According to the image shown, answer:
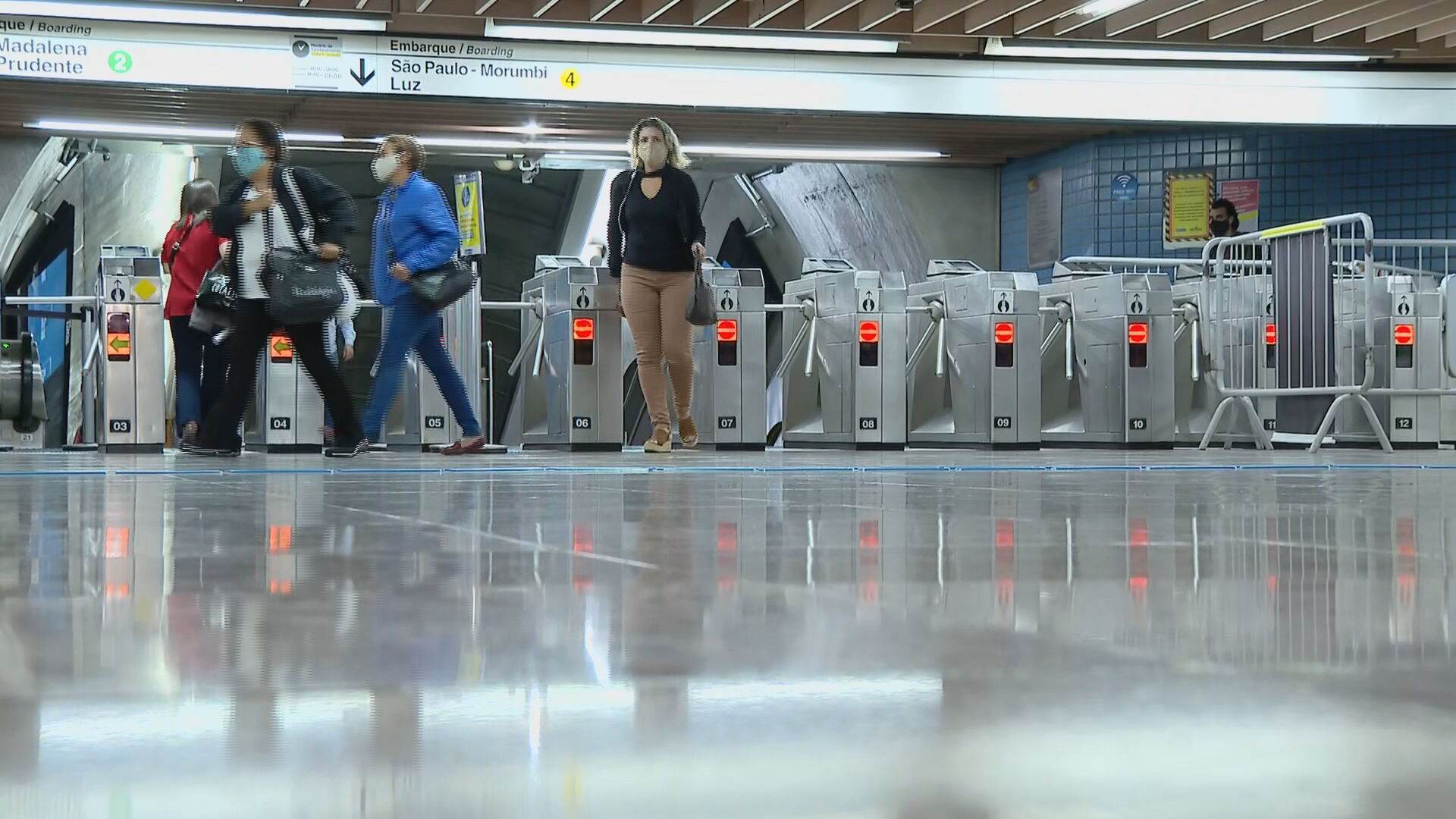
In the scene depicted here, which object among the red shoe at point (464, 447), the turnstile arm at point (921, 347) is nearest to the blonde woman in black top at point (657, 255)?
the red shoe at point (464, 447)

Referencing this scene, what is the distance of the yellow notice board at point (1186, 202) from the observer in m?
14.2

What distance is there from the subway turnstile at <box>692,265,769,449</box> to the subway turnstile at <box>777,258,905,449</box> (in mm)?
388

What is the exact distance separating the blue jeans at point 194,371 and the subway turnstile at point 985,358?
457cm

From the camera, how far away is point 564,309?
8906 millimetres

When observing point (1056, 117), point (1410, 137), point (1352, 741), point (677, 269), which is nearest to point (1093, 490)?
point (1352, 741)

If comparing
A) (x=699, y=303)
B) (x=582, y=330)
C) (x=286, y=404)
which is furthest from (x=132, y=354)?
(x=699, y=303)

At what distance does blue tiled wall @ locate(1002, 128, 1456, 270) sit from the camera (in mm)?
13617

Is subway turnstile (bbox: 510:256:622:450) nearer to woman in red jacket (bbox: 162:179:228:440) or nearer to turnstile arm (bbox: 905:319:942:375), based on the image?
woman in red jacket (bbox: 162:179:228:440)

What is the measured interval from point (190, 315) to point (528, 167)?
8.19 metres

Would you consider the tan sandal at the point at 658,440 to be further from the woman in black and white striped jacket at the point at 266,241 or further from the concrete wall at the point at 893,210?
the concrete wall at the point at 893,210

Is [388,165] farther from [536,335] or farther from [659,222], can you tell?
[536,335]

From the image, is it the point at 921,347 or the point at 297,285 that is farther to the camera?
the point at 921,347

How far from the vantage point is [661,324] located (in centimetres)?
722

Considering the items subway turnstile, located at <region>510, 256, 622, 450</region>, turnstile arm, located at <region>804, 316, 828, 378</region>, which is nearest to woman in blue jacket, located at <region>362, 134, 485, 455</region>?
subway turnstile, located at <region>510, 256, 622, 450</region>
